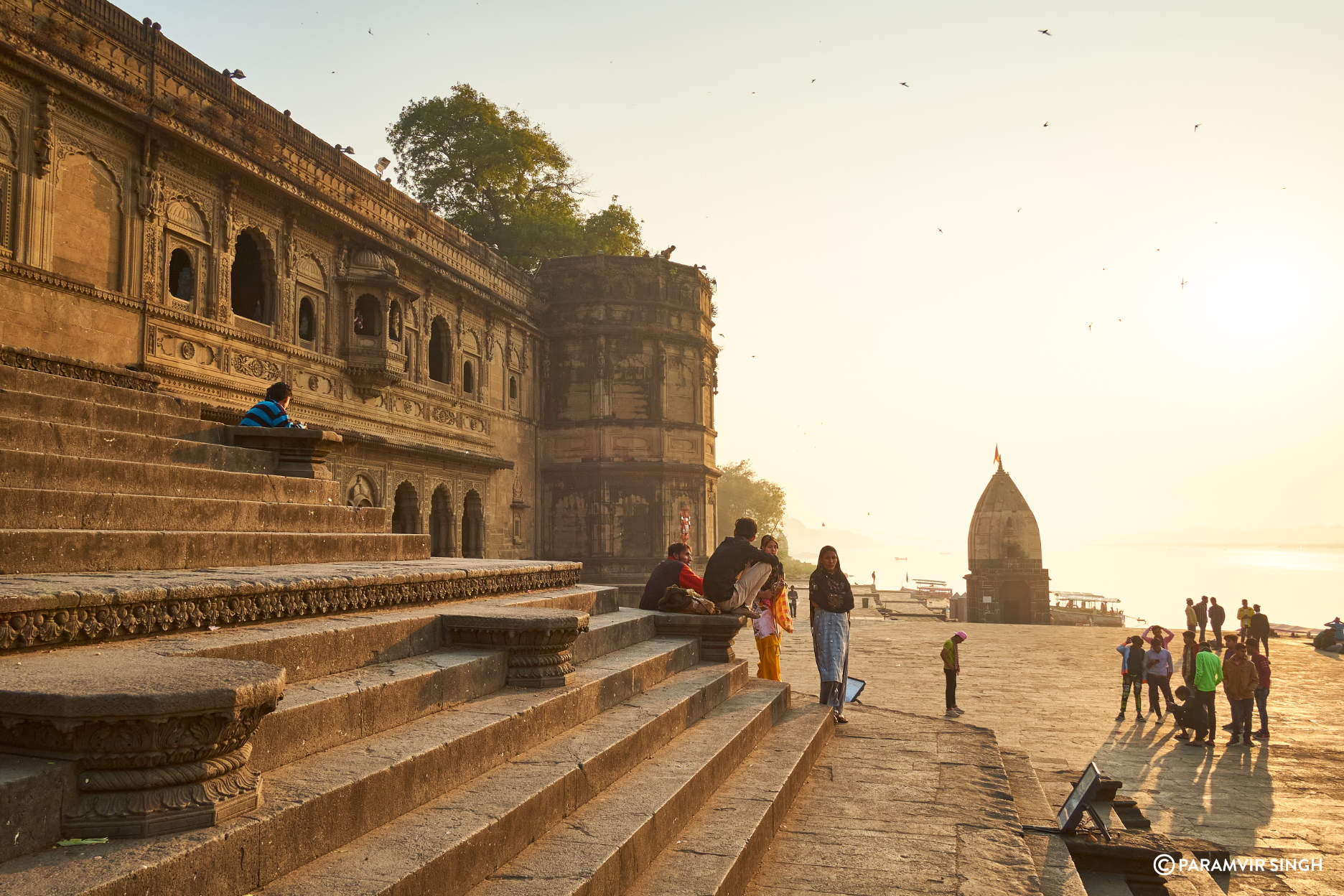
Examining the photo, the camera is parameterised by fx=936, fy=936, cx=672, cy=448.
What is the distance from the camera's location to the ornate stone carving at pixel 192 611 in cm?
317

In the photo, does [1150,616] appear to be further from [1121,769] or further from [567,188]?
[1121,769]

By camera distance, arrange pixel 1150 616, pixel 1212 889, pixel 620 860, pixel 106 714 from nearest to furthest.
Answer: pixel 106 714 < pixel 620 860 < pixel 1212 889 < pixel 1150 616

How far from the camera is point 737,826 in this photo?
4.50 meters

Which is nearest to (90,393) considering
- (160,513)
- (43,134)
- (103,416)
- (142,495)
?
(103,416)

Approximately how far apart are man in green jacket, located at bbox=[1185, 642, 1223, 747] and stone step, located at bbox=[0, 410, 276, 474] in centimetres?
1089

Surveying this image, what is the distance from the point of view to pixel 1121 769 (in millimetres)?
9859

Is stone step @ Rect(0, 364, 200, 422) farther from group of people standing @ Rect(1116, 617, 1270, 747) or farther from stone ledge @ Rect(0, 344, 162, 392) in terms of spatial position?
group of people standing @ Rect(1116, 617, 1270, 747)

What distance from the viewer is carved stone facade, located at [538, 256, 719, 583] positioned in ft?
89.0

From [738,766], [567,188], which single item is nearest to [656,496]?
[567,188]

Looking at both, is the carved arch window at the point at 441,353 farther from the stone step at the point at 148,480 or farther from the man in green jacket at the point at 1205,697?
the man in green jacket at the point at 1205,697

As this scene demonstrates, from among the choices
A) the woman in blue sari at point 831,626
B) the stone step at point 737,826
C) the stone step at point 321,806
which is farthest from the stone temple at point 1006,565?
the stone step at point 321,806

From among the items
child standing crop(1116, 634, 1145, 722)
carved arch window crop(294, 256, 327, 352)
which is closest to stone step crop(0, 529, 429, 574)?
child standing crop(1116, 634, 1145, 722)

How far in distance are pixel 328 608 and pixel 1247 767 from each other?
32.8ft

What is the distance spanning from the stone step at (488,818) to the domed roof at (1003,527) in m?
34.5
